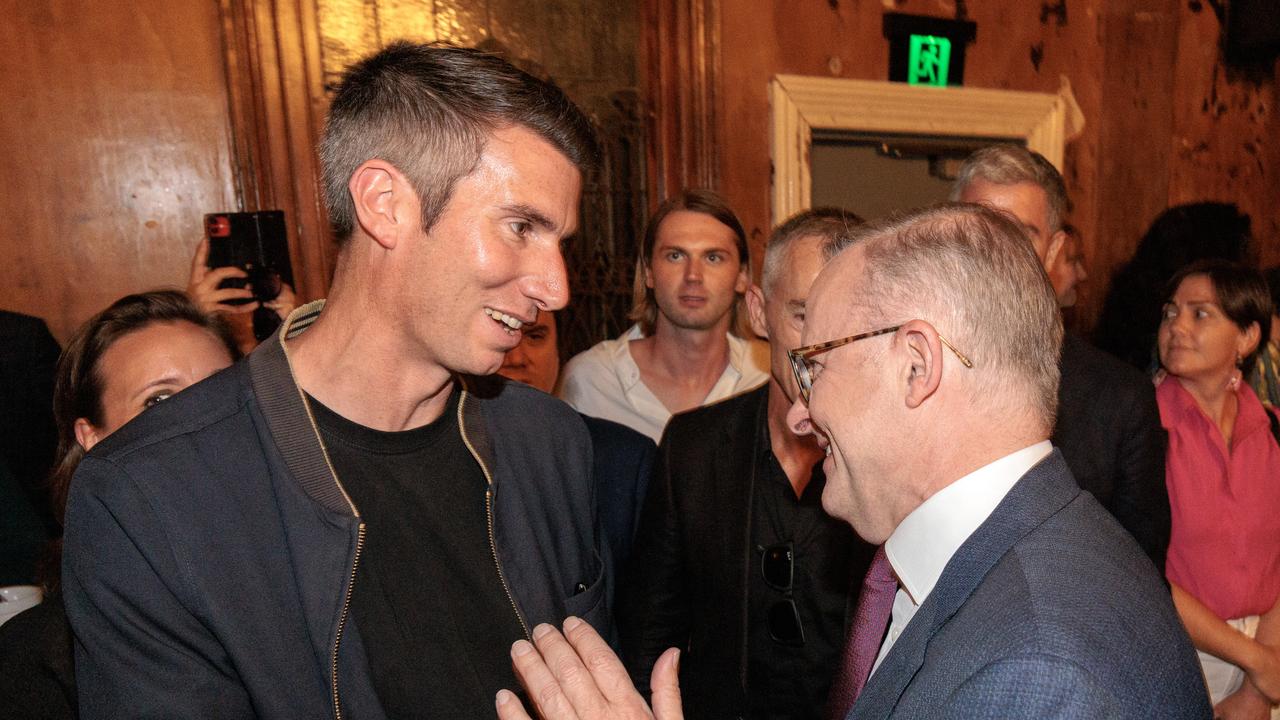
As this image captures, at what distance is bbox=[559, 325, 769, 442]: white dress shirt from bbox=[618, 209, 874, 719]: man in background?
850mm

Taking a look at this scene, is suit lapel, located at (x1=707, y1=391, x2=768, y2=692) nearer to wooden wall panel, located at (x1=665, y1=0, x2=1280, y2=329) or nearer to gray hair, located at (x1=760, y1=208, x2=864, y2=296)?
gray hair, located at (x1=760, y1=208, x2=864, y2=296)

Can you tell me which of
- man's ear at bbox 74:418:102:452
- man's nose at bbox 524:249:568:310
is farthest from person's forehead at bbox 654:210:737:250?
man's ear at bbox 74:418:102:452

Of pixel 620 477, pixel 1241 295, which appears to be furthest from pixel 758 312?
pixel 1241 295

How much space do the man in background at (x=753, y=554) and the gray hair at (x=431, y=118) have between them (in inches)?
28.6

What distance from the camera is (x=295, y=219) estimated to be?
324 cm

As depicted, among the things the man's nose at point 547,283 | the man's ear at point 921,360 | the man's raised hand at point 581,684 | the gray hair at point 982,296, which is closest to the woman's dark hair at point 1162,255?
the gray hair at point 982,296

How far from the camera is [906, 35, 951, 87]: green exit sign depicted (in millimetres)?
4242

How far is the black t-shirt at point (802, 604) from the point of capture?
1.76 metres

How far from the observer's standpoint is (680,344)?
10.1 ft

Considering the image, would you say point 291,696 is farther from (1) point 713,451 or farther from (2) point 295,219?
(2) point 295,219

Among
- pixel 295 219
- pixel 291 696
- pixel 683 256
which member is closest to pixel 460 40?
pixel 295 219

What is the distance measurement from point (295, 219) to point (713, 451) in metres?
2.19

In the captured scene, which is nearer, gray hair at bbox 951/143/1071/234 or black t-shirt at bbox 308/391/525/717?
black t-shirt at bbox 308/391/525/717

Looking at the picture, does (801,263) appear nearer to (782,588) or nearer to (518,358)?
(782,588)
